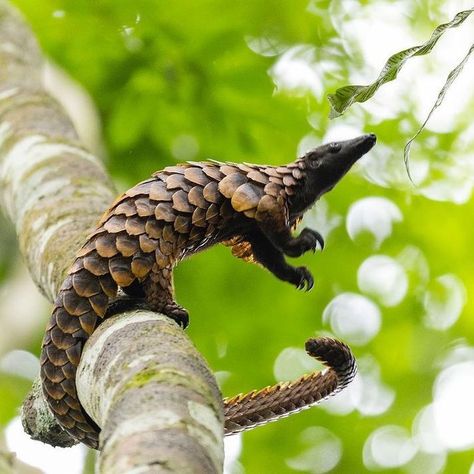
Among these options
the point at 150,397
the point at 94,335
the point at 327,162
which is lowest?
the point at 150,397

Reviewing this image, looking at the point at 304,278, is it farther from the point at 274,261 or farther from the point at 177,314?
the point at 177,314

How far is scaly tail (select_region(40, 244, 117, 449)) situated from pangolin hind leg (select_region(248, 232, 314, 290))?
397mm

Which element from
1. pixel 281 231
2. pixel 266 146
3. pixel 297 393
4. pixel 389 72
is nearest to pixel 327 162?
pixel 281 231

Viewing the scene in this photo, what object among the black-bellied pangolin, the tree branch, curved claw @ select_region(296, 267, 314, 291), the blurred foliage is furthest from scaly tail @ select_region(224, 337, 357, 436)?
the blurred foliage

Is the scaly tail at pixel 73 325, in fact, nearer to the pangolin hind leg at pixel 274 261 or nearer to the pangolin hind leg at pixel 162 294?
the pangolin hind leg at pixel 162 294

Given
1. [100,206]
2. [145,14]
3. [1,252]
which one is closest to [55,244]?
[100,206]

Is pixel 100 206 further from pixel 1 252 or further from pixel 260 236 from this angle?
pixel 1 252

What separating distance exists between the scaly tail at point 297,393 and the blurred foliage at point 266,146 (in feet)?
6.85

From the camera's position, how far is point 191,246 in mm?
1612

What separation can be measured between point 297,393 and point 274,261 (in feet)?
0.91

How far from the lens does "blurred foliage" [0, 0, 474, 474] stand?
12.4 feet

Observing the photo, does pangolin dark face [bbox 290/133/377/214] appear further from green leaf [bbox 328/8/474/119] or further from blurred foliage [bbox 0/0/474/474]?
blurred foliage [bbox 0/0/474/474]

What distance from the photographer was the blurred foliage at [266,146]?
12.4 ft

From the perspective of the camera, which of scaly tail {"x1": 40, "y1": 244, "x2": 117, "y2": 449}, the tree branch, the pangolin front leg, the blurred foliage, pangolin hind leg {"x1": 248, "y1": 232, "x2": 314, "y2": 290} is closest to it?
the tree branch
